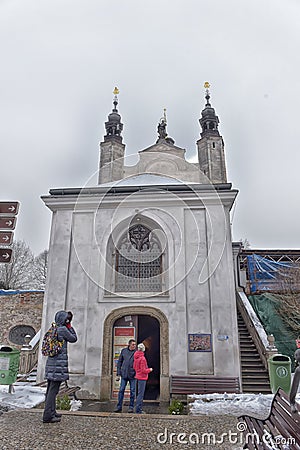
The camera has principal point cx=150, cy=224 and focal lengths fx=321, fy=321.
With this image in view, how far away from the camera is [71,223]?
475 inches

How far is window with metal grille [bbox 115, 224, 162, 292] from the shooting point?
1152 centimetres

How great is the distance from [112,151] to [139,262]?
2482 cm

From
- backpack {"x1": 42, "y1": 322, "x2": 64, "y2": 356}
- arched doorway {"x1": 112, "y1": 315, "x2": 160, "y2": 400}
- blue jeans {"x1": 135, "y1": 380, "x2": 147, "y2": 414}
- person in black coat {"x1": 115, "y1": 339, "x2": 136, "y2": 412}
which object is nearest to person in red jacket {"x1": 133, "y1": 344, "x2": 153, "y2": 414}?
blue jeans {"x1": 135, "y1": 380, "x2": 147, "y2": 414}

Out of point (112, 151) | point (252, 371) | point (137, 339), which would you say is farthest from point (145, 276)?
point (112, 151)

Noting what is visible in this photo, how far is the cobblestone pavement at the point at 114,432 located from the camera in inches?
173

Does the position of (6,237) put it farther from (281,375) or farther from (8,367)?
(281,375)

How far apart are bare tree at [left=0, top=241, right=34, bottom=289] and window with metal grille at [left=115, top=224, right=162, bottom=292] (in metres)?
26.3

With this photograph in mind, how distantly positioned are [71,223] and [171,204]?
3.81 metres

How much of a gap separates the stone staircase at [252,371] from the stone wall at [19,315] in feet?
32.1

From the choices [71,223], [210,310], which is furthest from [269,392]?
[71,223]

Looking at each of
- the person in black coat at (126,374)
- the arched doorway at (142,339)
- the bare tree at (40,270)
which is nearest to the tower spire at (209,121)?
the bare tree at (40,270)

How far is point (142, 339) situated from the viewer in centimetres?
1480

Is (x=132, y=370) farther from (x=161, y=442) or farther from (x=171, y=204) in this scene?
(x=171, y=204)

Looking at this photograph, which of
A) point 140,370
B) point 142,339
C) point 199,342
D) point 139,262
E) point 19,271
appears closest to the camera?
point 140,370
